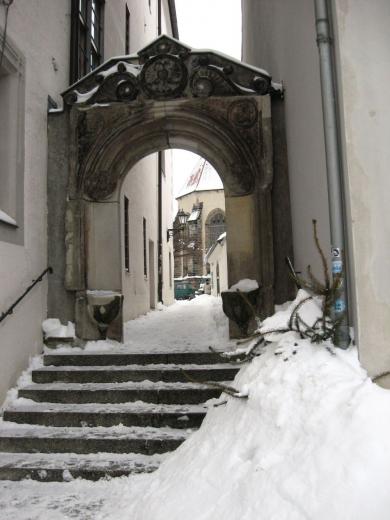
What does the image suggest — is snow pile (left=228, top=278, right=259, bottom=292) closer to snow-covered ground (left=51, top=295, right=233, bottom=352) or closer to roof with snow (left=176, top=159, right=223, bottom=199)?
snow-covered ground (left=51, top=295, right=233, bottom=352)

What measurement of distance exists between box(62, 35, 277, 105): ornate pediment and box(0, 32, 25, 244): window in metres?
0.99

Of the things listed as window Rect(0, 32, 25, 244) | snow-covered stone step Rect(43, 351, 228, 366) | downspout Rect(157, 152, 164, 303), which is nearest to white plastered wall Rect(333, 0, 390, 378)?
snow-covered stone step Rect(43, 351, 228, 366)

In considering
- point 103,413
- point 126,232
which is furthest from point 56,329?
point 126,232

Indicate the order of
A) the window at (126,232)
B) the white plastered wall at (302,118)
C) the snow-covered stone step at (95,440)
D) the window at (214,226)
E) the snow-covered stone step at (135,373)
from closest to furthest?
the snow-covered stone step at (95,440), the white plastered wall at (302,118), the snow-covered stone step at (135,373), the window at (126,232), the window at (214,226)

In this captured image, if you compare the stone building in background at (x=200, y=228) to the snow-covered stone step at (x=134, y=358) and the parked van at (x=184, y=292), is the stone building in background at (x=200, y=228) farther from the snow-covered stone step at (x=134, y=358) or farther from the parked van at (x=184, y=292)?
the snow-covered stone step at (x=134, y=358)

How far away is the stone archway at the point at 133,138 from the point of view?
5.80 meters

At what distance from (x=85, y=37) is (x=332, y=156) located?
6.15 m

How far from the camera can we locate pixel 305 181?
464 centimetres

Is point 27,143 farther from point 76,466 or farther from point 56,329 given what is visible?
point 76,466

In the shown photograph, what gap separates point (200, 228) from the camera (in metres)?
40.5

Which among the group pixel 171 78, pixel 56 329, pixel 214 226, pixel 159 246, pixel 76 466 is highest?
pixel 214 226

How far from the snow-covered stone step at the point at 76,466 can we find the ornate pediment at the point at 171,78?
4239 millimetres

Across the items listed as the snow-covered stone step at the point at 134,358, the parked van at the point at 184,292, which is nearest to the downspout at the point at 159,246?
the snow-covered stone step at the point at 134,358

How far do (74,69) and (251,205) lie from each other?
3390 millimetres
